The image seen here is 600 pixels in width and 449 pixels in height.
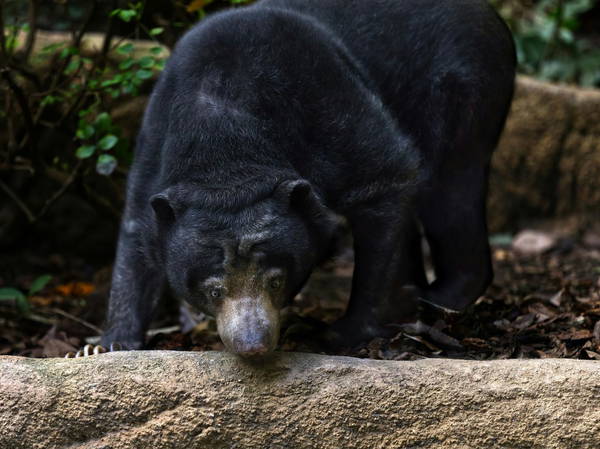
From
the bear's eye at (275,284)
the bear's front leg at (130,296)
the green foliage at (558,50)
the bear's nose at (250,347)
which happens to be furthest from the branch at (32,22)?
the green foliage at (558,50)

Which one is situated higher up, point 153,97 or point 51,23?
point 153,97

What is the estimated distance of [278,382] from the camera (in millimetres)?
3838

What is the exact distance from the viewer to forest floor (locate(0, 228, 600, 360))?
15.7 ft

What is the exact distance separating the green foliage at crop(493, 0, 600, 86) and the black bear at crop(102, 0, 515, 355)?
614cm

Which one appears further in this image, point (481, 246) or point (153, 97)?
point (481, 246)

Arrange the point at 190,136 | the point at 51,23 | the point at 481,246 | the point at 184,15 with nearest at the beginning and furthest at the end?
the point at 190,136
the point at 481,246
the point at 184,15
the point at 51,23

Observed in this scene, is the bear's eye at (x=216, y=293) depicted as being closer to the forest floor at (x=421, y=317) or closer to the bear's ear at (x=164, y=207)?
the bear's ear at (x=164, y=207)

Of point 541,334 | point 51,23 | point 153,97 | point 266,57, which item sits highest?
point 266,57

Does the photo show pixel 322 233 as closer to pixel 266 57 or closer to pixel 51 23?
pixel 266 57

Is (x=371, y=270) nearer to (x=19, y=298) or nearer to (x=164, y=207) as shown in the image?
(x=164, y=207)

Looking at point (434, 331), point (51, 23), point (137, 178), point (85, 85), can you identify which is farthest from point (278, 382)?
point (51, 23)

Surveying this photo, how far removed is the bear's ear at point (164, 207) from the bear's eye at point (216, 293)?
438 mm

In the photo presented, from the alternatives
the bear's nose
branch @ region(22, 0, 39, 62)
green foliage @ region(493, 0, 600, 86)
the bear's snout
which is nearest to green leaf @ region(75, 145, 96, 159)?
branch @ region(22, 0, 39, 62)

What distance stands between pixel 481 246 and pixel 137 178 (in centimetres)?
238
